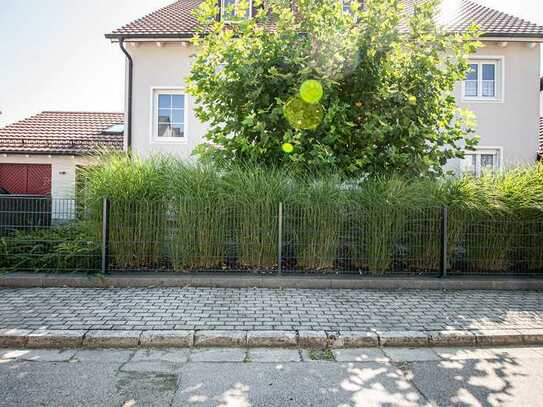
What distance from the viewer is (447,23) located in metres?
12.1

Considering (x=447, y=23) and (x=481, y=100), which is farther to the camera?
(x=481, y=100)

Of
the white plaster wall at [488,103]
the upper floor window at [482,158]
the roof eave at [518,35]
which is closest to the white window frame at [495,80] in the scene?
the white plaster wall at [488,103]

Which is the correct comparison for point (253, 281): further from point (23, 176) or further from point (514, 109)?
point (23, 176)

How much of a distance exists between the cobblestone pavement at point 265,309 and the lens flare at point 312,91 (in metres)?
3.81

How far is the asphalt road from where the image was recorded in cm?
297

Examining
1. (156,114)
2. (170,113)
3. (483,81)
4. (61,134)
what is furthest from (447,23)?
(61,134)

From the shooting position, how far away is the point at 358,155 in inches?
300

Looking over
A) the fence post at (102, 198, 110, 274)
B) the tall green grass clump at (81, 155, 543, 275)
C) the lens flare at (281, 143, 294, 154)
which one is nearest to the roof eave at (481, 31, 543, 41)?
the tall green grass clump at (81, 155, 543, 275)

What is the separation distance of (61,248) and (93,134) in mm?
11763

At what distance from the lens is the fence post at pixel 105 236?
6.37 meters

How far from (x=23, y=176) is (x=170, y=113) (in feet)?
23.4

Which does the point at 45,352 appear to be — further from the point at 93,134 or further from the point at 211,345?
the point at 93,134

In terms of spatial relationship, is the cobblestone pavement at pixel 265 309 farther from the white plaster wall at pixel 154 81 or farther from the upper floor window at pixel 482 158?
the upper floor window at pixel 482 158

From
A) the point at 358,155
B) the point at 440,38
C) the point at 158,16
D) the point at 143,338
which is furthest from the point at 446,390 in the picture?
the point at 158,16
